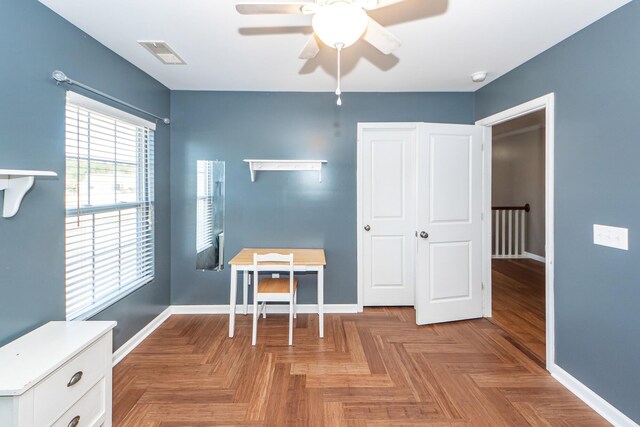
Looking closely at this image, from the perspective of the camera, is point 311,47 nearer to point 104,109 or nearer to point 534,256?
point 104,109

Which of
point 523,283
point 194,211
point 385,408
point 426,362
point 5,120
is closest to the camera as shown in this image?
point 5,120

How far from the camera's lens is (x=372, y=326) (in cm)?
322

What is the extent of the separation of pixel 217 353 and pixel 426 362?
179 centimetres

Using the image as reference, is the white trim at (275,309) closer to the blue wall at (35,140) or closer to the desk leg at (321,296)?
the desk leg at (321,296)

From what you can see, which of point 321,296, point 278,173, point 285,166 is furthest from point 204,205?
point 321,296

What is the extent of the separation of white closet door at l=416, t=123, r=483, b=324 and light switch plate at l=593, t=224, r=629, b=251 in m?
1.29

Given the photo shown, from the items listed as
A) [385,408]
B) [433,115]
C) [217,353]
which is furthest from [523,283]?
[217,353]

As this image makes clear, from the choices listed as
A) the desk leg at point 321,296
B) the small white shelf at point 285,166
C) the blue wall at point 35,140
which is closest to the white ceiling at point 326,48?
the blue wall at point 35,140

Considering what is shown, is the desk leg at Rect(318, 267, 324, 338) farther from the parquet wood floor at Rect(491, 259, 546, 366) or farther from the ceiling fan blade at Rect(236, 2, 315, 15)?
the ceiling fan blade at Rect(236, 2, 315, 15)

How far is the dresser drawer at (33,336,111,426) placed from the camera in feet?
4.23

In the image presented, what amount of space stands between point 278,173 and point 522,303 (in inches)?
134

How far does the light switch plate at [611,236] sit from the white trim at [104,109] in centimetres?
358

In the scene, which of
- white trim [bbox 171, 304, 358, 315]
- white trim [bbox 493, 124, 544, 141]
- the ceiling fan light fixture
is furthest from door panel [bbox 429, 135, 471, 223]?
white trim [bbox 493, 124, 544, 141]

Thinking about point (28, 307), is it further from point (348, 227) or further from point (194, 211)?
point (348, 227)
